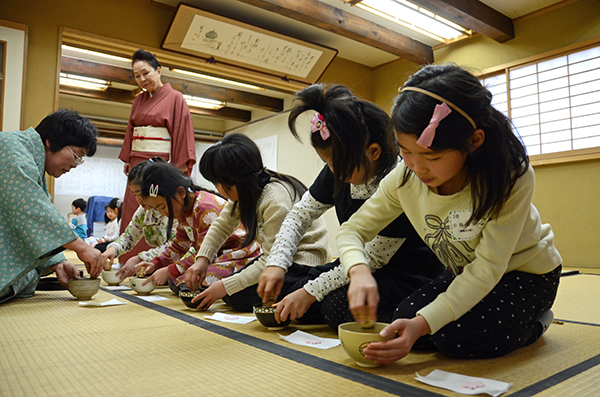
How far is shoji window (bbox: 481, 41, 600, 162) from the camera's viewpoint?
147 inches

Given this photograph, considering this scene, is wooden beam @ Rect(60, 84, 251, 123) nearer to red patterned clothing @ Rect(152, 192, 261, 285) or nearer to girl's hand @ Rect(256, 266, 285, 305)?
red patterned clothing @ Rect(152, 192, 261, 285)

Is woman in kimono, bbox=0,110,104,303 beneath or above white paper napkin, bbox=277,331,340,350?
above

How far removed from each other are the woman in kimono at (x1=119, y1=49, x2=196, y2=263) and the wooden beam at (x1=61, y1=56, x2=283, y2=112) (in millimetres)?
2224

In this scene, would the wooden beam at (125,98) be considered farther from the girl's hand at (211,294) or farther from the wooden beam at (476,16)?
the girl's hand at (211,294)

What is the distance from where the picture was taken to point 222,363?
970 millimetres

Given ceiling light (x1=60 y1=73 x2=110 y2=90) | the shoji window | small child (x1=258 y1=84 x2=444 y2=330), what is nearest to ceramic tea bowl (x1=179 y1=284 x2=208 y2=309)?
small child (x1=258 y1=84 x2=444 y2=330)

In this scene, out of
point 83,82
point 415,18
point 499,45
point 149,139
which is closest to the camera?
point 149,139

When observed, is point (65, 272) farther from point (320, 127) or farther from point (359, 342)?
point (359, 342)

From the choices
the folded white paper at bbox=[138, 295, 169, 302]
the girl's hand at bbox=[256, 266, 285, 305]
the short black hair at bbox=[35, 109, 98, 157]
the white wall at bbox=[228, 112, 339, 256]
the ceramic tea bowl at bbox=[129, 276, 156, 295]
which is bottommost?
the folded white paper at bbox=[138, 295, 169, 302]

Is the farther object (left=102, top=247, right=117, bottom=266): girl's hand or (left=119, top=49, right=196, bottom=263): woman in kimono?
(left=119, top=49, right=196, bottom=263): woman in kimono

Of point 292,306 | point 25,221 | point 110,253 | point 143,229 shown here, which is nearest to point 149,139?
point 143,229

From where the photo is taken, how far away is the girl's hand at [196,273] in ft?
5.70

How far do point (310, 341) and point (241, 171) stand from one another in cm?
79

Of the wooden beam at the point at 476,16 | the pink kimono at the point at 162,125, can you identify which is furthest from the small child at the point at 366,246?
the wooden beam at the point at 476,16
